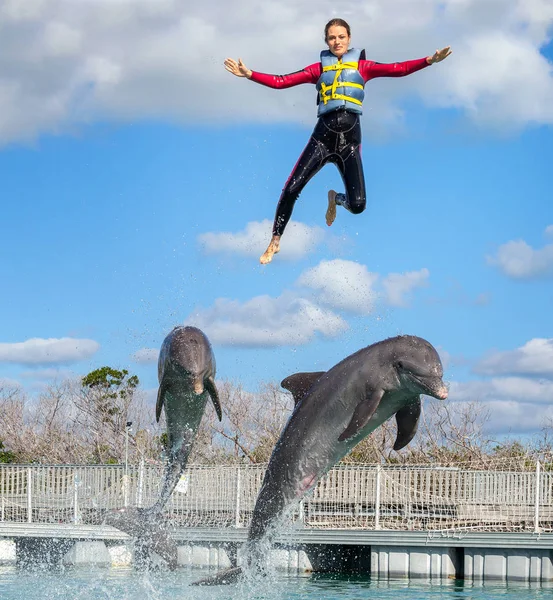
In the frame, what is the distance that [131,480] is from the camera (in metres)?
23.9

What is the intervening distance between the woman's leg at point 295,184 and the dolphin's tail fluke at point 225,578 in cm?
298

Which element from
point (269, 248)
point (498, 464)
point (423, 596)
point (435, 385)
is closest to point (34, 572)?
point (423, 596)

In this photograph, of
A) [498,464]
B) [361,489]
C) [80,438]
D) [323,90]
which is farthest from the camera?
[80,438]

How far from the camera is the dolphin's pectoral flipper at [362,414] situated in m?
8.45

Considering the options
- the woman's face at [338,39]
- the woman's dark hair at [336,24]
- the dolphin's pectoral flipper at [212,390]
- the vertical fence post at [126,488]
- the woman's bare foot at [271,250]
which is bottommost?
the vertical fence post at [126,488]

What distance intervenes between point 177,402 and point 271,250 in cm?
173

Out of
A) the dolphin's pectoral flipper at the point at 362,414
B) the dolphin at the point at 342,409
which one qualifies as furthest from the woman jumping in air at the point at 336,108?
the dolphin's pectoral flipper at the point at 362,414

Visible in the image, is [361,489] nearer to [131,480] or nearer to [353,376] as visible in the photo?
[131,480]

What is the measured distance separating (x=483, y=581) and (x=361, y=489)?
10.8ft

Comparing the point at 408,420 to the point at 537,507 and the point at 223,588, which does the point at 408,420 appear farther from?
the point at 537,507

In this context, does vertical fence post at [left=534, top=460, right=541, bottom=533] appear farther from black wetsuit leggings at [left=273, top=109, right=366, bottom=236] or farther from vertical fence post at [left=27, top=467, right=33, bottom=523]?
black wetsuit leggings at [left=273, top=109, right=366, bottom=236]

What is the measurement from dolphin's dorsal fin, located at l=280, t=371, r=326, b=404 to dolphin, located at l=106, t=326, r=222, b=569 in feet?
2.19

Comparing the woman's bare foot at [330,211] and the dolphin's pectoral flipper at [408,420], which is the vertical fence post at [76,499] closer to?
the woman's bare foot at [330,211]

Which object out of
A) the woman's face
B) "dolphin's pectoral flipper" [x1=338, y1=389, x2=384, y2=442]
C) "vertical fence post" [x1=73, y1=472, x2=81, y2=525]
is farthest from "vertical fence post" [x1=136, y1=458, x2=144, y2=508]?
"dolphin's pectoral flipper" [x1=338, y1=389, x2=384, y2=442]
